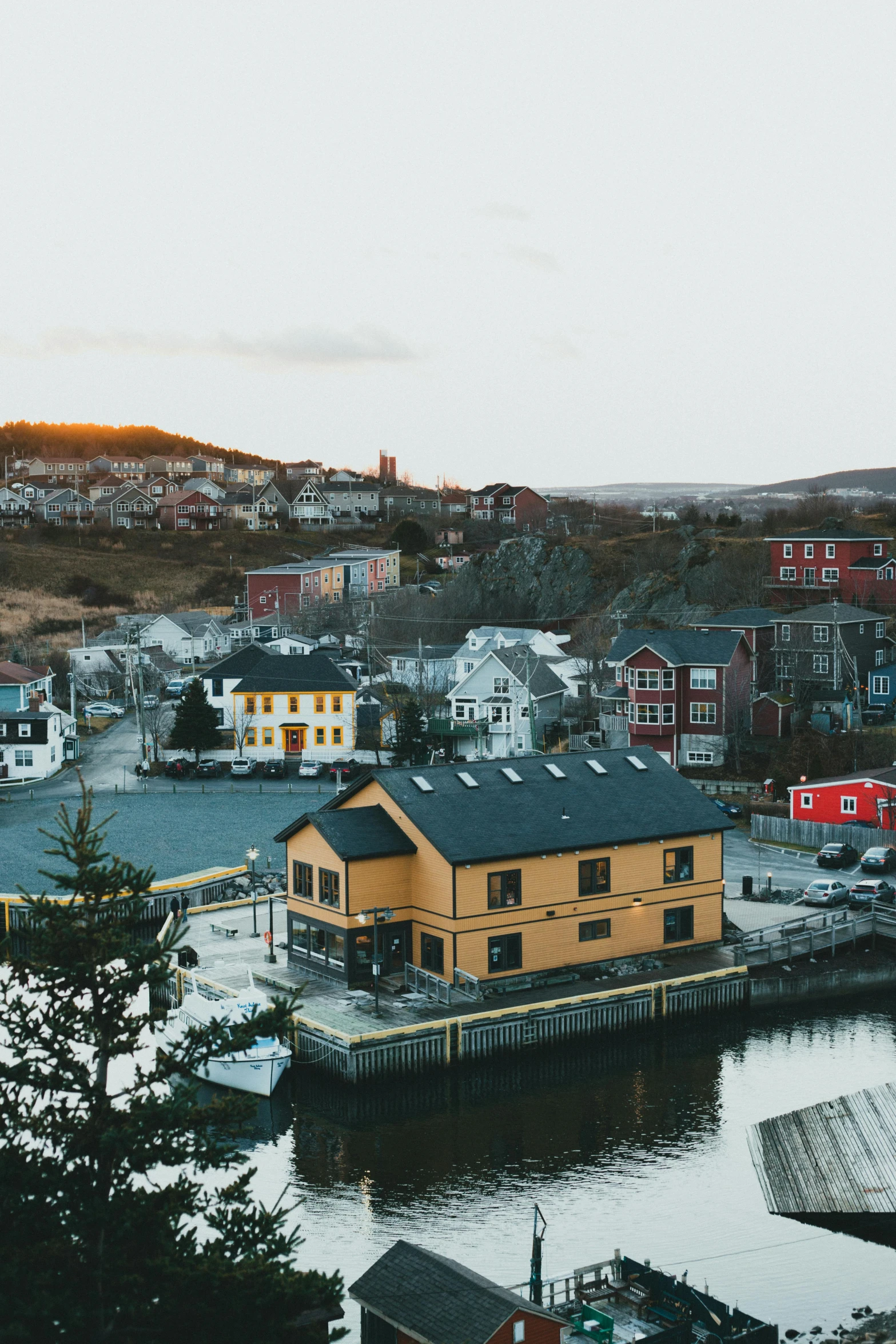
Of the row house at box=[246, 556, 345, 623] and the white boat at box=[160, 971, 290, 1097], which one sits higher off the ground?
the row house at box=[246, 556, 345, 623]

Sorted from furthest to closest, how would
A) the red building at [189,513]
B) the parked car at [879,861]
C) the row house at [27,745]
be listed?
the red building at [189,513], the row house at [27,745], the parked car at [879,861]

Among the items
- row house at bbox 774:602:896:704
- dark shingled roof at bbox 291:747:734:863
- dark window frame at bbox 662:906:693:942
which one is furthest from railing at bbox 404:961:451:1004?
row house at bbox 774:602:896:704

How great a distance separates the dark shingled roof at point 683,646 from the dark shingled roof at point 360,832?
29040 mm

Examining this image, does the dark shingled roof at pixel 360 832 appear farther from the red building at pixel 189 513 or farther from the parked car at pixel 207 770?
the red building at pixel 189 513

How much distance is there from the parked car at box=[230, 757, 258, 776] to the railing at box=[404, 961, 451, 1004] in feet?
107

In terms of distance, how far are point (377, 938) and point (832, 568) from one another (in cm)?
5853

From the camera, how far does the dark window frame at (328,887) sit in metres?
38.9

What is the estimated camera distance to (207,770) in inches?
2790

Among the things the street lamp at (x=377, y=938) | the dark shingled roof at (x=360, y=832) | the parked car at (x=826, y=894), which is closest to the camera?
the street lamp at (x=377, y=938)

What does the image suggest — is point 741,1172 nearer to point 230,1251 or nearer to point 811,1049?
point 811,1049

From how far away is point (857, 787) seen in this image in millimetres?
55000

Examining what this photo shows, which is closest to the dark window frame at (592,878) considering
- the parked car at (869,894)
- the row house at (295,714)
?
the parked car at (869,894)

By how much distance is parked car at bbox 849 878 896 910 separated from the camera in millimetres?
45938

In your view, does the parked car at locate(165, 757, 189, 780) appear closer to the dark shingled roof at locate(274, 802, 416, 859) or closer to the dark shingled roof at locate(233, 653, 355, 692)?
the dark shingled roof at locate(233, 653, 355, 692)
